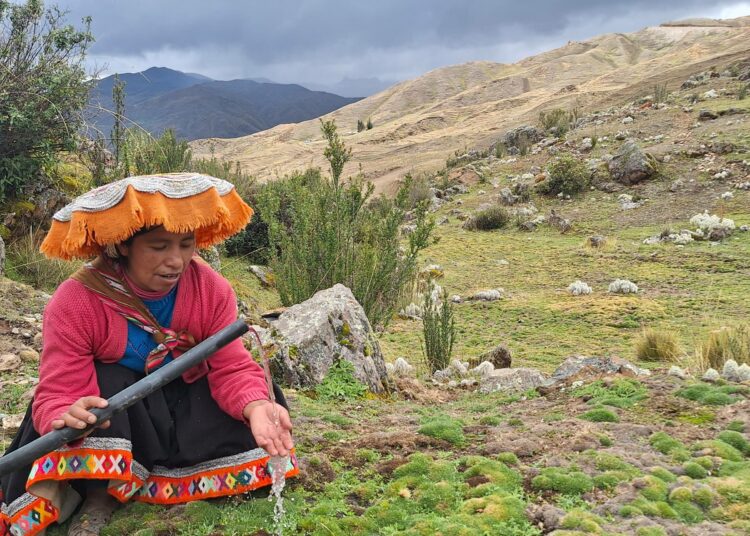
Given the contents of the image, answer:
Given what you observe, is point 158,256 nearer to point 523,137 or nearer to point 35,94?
point 35,94

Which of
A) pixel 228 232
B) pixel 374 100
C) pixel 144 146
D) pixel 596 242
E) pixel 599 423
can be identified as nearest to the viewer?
pixel 228 232

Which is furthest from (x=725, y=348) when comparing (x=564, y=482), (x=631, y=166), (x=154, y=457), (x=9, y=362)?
(x=631, y=166)

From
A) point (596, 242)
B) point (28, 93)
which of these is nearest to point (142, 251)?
point (28, 93)

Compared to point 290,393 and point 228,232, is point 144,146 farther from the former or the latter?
point 228,232

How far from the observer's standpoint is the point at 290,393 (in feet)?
12.8

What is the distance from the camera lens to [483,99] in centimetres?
5575

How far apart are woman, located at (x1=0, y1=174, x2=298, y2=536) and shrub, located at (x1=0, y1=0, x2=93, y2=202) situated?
4577mm

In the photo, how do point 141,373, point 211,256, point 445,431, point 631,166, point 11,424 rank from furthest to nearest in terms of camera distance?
point 631,166 < point 211,256 < point 11,424 < point 445,431 < point 141,373

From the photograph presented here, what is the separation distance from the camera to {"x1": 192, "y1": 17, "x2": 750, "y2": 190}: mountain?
31438mm

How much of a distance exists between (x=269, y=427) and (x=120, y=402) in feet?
1.82

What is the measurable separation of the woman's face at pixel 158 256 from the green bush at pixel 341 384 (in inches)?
75.9

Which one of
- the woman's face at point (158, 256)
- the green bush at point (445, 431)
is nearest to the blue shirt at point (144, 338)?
the woman's face at point (158, 256)

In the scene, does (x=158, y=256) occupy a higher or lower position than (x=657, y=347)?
higher

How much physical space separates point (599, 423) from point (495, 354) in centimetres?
236
